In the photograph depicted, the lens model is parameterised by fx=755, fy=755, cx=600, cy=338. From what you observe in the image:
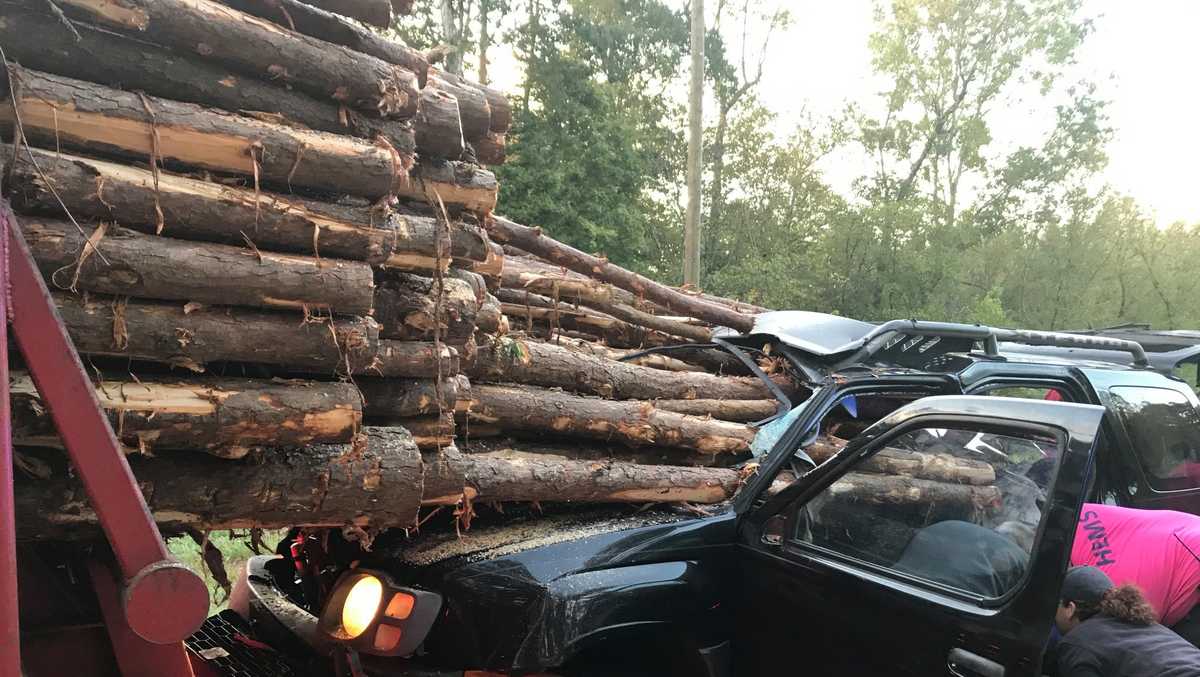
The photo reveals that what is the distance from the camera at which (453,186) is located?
3188 mm

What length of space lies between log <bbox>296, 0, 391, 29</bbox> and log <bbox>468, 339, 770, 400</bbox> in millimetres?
1467

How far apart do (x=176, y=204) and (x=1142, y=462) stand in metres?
4.79

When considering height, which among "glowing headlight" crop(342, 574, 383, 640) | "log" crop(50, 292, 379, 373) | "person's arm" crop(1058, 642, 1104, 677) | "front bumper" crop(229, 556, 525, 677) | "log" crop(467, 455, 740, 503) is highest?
"log" crop(50, 292, 379, 373)

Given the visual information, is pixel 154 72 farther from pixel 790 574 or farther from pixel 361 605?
pixel 790 574

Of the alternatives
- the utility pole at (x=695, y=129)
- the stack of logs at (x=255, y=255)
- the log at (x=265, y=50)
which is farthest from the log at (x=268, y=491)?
the utility pole at (x=695, y=129)

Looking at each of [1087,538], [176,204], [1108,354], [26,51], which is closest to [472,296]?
[176,204]

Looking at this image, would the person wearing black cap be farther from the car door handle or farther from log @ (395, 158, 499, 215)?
log @ (395, 158, 499, 215)

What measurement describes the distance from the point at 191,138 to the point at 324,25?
0.64m

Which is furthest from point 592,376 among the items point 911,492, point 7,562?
point 7,562

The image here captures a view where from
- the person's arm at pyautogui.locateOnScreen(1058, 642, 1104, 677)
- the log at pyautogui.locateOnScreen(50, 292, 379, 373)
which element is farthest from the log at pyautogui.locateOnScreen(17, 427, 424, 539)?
the person's arm at pyautogui.locateOnScreen(1058, 642, 1104, 677)

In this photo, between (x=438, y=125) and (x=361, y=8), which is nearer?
(x=361, y=8)

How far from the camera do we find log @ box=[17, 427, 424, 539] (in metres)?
2.01

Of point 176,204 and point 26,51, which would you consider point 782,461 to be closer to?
point 176,204

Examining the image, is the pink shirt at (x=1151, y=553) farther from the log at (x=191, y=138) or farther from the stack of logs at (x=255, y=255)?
the log at (x=191, y=138)
